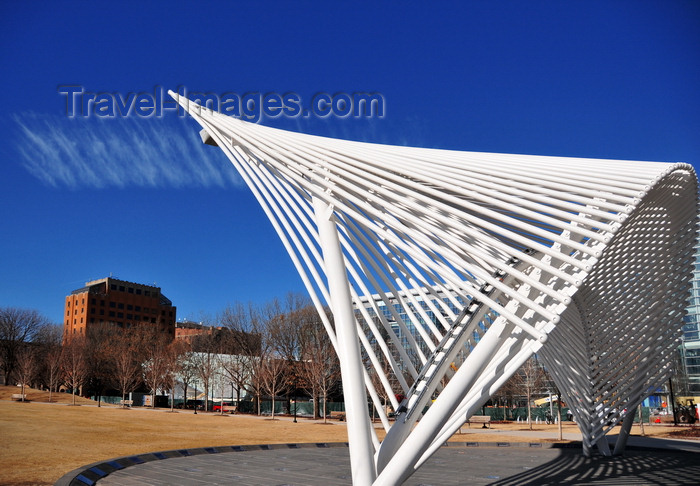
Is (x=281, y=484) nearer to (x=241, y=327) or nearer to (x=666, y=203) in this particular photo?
(x=666, y=203)

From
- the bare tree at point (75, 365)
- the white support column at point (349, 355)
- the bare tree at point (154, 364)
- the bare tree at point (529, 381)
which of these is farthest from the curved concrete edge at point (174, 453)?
Result: the bare tree at point (75, 365)

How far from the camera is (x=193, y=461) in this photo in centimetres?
1490

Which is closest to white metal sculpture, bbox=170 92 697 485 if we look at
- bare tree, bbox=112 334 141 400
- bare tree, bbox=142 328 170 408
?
bare tree, bbox=142 328 170 408

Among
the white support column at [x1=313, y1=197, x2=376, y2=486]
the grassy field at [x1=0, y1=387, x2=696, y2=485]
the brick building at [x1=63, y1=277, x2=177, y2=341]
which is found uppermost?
the brick building at [x1=63, y1=277, x2=177, y2=341]

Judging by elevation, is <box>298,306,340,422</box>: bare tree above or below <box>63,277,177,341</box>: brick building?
below

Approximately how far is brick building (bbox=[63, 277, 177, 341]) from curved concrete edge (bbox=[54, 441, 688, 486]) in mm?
94921

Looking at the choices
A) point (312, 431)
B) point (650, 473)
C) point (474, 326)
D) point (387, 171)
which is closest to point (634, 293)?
point (650, 473)

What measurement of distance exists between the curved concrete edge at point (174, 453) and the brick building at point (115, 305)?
94.9m

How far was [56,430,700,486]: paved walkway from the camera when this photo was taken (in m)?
11.5

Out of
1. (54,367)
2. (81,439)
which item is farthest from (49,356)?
(81,439)

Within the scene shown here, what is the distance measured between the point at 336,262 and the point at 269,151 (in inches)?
101

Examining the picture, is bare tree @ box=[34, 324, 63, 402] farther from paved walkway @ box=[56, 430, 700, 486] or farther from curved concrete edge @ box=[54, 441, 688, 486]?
paved walkway @ box=[56, 430, 700, 486]

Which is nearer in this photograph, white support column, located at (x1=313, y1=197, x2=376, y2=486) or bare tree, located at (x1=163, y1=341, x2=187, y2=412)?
white support column, located at (x1=313, y1=197, x2=376, y2=486)

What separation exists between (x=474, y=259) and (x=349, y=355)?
2.45 metres
